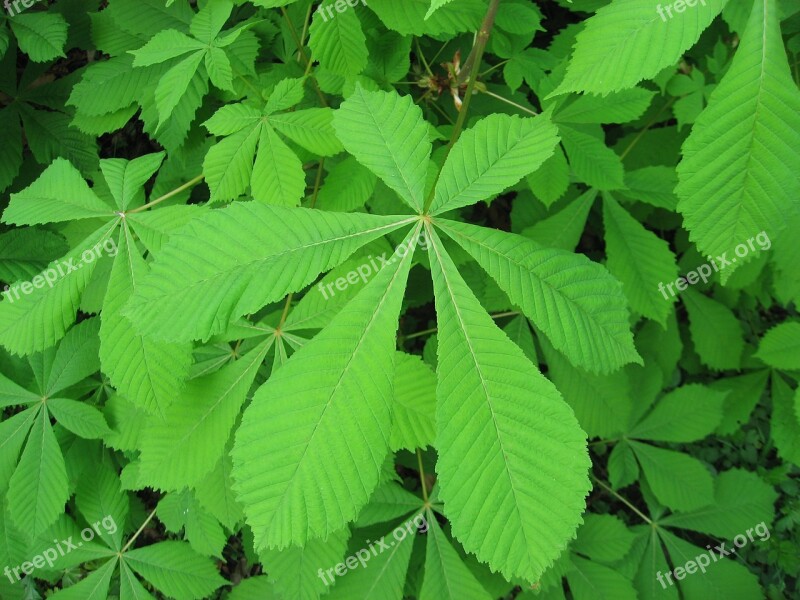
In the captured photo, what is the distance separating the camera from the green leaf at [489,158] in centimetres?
107

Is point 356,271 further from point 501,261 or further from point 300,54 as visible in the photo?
point 300,54

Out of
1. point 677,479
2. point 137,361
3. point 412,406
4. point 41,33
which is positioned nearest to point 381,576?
point 412,406

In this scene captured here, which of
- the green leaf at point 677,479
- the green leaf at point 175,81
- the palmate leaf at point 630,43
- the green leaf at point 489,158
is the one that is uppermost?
the green leaf at point 175,81

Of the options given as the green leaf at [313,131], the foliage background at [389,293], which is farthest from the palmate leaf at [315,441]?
the green leaf at [313,131]

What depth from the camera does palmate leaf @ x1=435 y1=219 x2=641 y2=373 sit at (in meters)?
1.03

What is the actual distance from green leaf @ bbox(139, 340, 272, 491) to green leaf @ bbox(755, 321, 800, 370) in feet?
6.75

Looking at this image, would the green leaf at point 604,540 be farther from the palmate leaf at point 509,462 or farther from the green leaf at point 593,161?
the palmate leaf at point 509,462

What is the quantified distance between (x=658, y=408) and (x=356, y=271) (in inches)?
66.7

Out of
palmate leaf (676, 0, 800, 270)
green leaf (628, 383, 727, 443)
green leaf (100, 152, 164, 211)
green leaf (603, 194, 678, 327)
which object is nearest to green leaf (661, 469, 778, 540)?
green leaf (628, 383, 727, 443)

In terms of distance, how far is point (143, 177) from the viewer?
1.52 metres

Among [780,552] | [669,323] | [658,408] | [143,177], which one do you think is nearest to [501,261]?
[143,177]

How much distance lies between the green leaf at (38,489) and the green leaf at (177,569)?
0.49m

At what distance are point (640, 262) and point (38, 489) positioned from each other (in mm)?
2198

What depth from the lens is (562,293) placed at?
104cm
